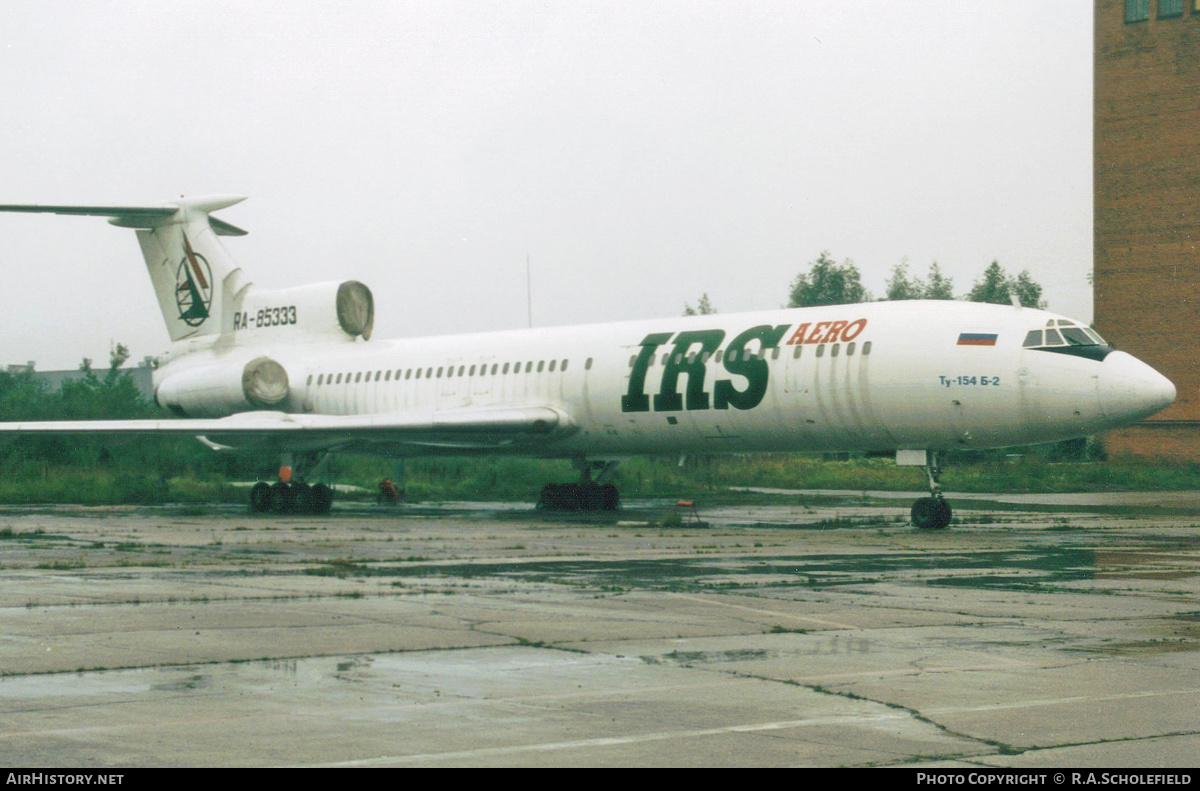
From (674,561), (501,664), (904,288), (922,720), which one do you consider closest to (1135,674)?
(922,720)

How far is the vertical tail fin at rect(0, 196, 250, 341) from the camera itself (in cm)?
3528

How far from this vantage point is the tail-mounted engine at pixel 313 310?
34.8 metres

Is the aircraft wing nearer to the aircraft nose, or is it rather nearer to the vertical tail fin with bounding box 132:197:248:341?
the vertical tail fin with bounding box 132:197:248:341

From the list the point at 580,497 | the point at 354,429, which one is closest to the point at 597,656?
the point at 354,429

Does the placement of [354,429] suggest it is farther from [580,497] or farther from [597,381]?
[597,381]

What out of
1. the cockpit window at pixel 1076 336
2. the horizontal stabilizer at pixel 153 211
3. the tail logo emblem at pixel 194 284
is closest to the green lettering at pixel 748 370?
the cockpit window at pixel 1076 336

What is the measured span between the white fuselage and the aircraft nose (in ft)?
0.07

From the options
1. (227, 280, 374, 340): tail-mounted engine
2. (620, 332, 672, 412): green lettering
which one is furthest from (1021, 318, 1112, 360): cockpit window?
(227, 280, 374, 340): tail-mounted engine

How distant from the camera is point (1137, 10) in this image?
58938 mm

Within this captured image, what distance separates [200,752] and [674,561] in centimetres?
1012

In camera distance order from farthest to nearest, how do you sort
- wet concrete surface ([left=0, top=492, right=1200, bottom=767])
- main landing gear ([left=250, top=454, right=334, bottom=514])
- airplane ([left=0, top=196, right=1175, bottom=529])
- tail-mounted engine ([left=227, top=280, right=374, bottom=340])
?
tail-mounted engine ([left=227, top=280, right=374, bottom=340]), main landing gear ([left=250, top=454, right=334, bottom=514]), airplane ([left=0, top=196, right=1175, bottom=529]), wet concrete surface ([left=0, top=492, right=1200, bottom=767])

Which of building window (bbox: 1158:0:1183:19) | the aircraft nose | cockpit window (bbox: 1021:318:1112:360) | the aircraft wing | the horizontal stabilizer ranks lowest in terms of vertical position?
the aircraft wing

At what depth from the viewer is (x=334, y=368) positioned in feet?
111
